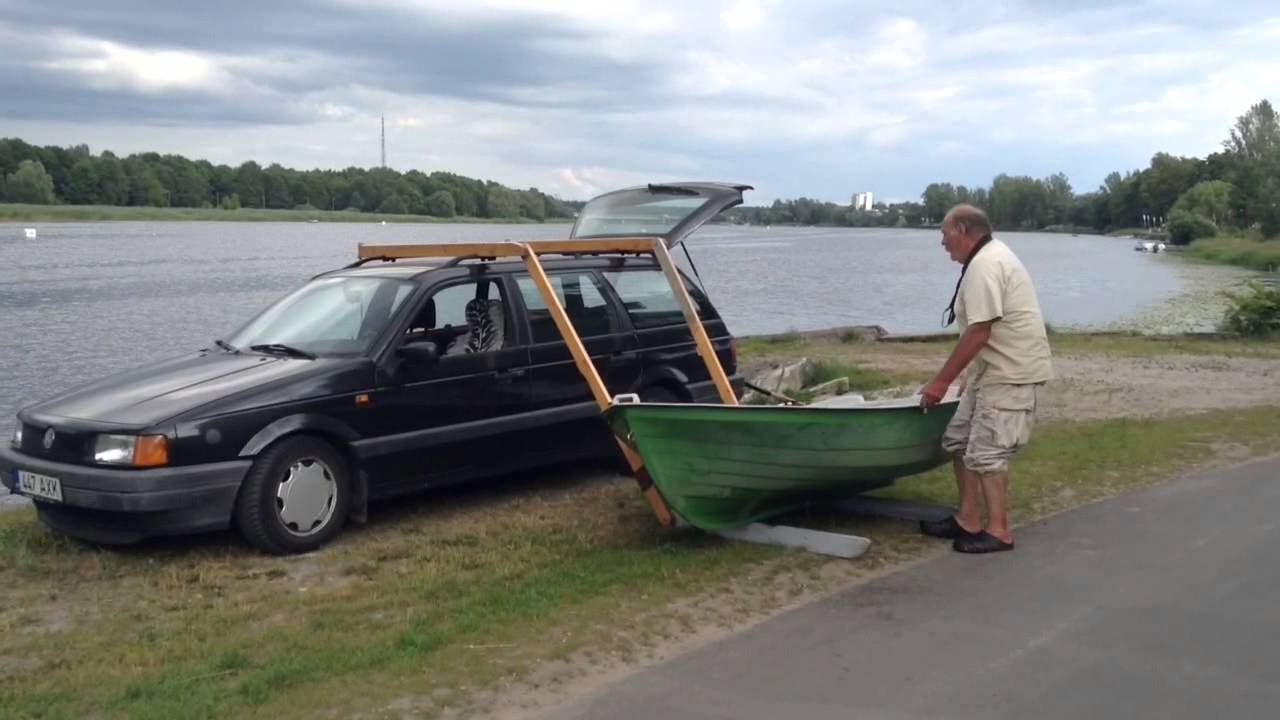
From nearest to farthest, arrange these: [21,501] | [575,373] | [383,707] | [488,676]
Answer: [383,707] → [488,676] → [575,373] → [21,501]

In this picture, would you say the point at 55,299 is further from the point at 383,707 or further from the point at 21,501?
the point at 383,707

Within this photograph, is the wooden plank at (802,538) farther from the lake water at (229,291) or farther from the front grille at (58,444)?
the lake water at (229,291)

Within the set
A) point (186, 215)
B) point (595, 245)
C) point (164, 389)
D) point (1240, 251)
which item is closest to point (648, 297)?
point (595, 245)

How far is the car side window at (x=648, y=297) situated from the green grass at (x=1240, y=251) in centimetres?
6912

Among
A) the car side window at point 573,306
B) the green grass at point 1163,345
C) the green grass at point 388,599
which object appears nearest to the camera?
the green grass at point 388,599

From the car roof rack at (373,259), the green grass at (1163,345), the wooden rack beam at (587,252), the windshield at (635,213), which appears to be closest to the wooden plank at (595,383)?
the wooden rack beam at (587,252)

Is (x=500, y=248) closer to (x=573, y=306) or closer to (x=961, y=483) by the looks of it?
(x=573, y=306)

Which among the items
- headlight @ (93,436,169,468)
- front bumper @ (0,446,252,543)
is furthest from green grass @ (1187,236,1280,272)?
headlight @ (93,436,169,468)

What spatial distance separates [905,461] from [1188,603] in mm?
1736

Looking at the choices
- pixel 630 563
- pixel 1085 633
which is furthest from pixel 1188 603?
pixel 630 563

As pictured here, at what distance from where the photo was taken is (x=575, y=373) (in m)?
8.47

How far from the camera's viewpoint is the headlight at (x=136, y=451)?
253 inches

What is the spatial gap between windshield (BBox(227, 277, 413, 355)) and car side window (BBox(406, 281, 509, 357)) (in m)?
0.25

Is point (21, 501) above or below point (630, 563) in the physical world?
below
